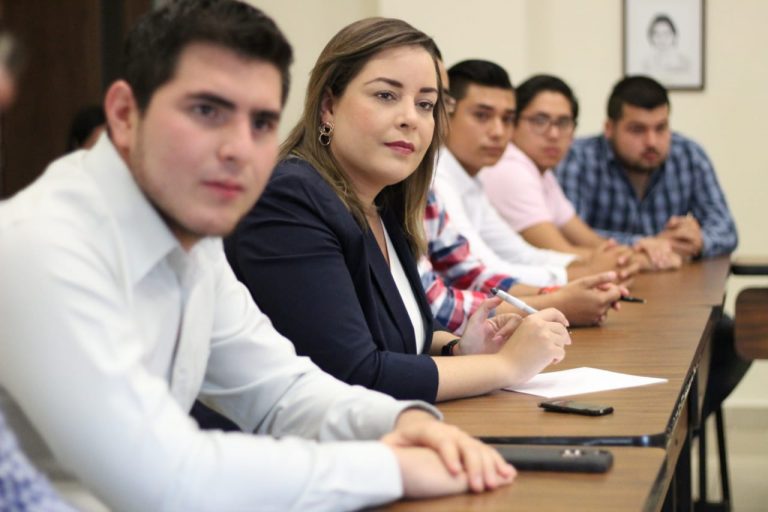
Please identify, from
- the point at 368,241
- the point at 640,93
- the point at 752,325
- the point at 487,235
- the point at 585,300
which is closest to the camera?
the point at 368,241

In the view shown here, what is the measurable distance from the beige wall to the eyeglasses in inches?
26.2

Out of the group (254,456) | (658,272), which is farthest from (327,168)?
(658,272)

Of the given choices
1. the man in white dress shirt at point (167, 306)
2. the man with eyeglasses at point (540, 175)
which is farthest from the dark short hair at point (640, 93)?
the man in white dress shirt at point (167, 306)

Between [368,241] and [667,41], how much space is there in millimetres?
4065

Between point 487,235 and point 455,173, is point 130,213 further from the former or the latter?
point 487,235

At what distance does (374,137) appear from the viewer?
2.22 metres

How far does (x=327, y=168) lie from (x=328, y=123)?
0.10 metres

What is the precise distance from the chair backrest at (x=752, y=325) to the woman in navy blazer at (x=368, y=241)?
1.09m

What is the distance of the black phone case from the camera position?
4.44ft

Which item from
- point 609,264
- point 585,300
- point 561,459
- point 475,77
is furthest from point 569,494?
point 475,77

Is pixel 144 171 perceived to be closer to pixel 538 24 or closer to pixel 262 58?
pixel 262 58

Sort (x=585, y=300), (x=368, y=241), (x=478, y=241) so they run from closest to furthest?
(x=368, y=241) → (x=585, y=300) → (x=478, y=241)

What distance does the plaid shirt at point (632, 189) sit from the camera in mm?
5246

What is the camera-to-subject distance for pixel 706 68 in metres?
5.76
